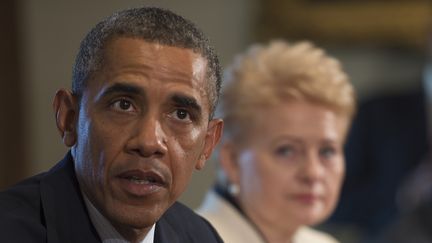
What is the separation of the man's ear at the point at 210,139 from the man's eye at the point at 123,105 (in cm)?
14

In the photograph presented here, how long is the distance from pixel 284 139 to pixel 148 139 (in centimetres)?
85

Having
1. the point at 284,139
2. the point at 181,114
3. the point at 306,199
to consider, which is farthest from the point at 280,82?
the point at 181,114

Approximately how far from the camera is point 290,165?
1.83m

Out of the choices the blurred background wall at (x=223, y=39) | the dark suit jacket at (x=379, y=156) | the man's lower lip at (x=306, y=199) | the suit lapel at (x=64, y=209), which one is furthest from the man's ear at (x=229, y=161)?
the dark suit jacket at (x=379, y=156)

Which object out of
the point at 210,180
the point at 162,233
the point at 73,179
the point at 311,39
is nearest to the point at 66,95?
the point at 73,179

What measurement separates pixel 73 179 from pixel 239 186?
80cm

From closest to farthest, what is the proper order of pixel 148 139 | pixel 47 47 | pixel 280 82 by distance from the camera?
1. pixel 148 139
2. pixel 280 82
3. pixel 47 47

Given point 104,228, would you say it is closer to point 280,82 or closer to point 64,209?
point 64,209

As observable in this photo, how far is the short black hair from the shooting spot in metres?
1.03

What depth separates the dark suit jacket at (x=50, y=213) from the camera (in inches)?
39.6

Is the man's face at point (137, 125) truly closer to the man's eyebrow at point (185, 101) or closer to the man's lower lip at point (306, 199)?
the man's eyebrow at point (185, 101)

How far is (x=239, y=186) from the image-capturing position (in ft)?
6.15

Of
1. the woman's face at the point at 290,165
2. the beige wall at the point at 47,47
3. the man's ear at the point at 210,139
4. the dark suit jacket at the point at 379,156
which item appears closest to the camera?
the man's ear at the point at 210,139

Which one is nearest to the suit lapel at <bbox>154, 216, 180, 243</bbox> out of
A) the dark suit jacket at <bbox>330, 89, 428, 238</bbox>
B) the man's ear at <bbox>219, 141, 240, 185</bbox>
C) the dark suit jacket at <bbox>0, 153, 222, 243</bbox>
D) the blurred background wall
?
the dark suit jacket at <bbox>0, 153, 222, 243</bbox>
